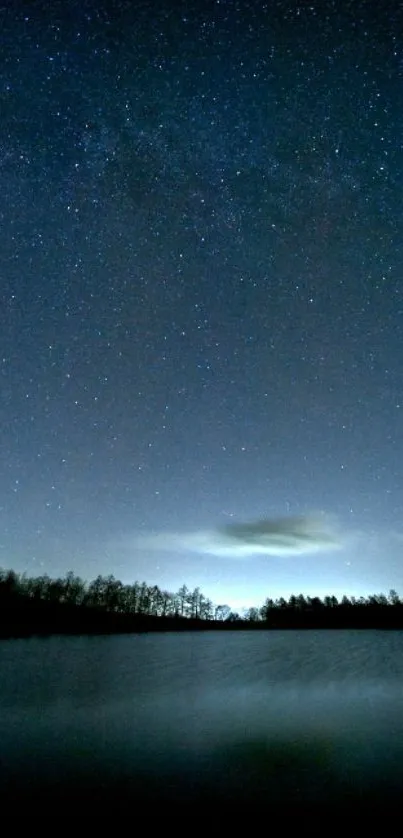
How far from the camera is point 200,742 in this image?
1883cm

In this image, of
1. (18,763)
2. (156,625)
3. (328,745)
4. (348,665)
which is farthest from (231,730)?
(156,625)

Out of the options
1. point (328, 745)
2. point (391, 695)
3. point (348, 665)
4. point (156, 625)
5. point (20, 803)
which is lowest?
point (156, 625)

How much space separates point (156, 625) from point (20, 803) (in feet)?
637

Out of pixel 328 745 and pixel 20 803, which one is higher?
pixel 20 803

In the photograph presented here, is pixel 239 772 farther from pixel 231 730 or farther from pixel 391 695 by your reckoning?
pixel 391 695

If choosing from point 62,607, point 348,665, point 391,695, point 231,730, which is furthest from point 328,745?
point 62,607

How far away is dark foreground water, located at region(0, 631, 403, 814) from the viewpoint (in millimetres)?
12734

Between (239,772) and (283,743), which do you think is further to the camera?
(283,743)

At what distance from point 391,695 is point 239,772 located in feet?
74.1

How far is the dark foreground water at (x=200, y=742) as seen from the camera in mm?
12734

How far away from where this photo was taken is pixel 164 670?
160ft

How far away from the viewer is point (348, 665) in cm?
5622

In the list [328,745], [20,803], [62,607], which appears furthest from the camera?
[62,607]

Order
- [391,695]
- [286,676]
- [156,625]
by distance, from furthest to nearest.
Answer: [156,625] → [286,676] → [391,695]
